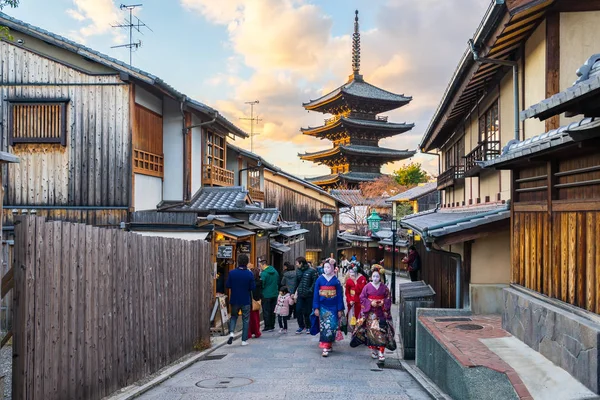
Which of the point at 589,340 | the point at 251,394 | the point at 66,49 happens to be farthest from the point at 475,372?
the point at 66,49

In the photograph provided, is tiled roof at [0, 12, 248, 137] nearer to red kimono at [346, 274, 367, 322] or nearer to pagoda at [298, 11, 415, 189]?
red kimono at [346, 274, 367, 322]

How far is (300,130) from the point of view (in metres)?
55.0

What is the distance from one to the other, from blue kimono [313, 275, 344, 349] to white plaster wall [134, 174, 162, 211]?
21.6 feet

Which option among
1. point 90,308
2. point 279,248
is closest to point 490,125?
point 90,308

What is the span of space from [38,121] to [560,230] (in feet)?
42.9

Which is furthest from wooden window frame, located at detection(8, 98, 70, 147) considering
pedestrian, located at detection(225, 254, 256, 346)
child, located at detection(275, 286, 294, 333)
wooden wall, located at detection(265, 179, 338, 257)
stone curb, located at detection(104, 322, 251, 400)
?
wooden wall, located at detection(265, 179, 338, 257)

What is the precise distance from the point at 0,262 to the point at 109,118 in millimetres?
10143

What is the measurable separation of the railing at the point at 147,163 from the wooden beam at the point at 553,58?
1056 cm

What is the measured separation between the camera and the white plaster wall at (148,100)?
48.9ft

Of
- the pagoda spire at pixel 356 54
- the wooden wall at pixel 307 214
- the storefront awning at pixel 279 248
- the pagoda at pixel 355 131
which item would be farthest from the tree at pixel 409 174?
the storefront awning at pixel 279 248

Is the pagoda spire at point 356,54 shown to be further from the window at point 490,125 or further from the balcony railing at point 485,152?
the balcony railing at point 485,152

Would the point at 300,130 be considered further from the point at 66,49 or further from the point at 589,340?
the point at 589,340

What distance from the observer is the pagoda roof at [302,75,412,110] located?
50.3 m

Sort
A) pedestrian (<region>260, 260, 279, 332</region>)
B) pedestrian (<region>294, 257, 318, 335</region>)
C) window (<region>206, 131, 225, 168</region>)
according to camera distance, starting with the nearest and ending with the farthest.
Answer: pedestrian (<region>294, 257, 318, 335</region>), pedestrian (<region>260, 260, 279, 332</region>), window (<region>206, 131, 225, 168</region>)
